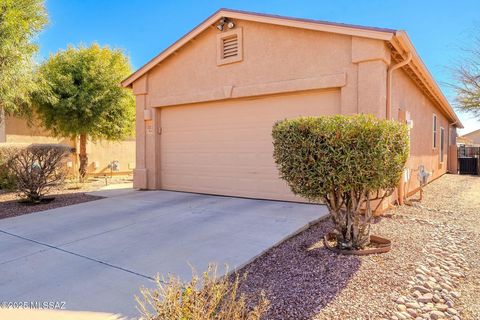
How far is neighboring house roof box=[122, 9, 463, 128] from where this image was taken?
20.8 ft

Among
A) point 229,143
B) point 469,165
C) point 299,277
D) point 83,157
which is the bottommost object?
point 299,277

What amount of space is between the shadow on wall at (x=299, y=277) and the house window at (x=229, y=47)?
553cm

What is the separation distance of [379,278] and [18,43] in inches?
429

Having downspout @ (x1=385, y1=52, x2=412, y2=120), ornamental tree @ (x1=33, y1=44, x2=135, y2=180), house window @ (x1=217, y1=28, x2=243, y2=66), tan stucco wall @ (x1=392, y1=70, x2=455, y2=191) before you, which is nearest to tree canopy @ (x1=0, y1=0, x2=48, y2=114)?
ornamental tree @ (x1=33, y1=44, x2=135, y2=180)

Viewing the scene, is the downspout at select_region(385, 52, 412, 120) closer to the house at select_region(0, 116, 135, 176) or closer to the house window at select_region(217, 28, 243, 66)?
the house window at select_region(217, 28, 243, 66)

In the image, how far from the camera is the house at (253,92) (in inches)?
267

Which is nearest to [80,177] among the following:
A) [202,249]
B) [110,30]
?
[110,30]

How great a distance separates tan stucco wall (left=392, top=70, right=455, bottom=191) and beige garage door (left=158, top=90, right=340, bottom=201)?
1.88 meters

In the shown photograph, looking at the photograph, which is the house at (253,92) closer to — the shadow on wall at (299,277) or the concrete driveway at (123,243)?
the concrete driveway at (123,243)

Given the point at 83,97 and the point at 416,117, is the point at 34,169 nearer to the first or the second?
the point at 83,97

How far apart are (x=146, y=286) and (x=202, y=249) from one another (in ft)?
4.12

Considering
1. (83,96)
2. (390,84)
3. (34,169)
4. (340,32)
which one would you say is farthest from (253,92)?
(83,96)

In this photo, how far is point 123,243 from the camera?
5.02 metres

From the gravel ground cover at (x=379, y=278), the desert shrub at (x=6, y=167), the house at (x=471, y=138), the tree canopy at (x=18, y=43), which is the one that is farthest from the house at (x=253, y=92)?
the house at (x=471, y=138)
